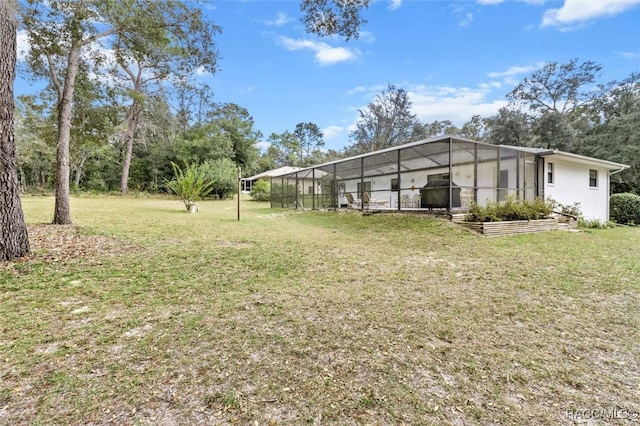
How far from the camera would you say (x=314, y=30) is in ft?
16.8

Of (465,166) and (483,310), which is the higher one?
(465,166)

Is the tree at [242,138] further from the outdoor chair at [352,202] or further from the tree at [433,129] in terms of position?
the tree at [433,129]

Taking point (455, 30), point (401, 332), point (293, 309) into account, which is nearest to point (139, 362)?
point (293, 309)

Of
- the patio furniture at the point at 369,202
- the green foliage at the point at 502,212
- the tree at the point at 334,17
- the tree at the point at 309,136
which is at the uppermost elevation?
the tree at the point at 309,136

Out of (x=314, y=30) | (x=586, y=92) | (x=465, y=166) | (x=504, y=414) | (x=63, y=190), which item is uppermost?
(x=586, y=92)

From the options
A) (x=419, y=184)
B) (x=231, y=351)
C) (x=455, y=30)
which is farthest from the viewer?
(x=419, y=184)

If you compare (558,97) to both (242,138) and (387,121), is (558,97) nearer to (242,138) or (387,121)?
(387,121)

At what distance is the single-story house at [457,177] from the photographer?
9.16 metres

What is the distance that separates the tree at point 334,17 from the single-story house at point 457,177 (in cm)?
428

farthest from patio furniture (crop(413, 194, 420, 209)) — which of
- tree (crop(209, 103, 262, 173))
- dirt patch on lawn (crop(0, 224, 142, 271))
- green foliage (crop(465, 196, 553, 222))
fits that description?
tree (crop(209, 103, 262, 173))

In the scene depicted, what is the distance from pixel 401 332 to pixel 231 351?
4.20ft

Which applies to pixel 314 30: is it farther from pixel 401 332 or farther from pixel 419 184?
pixel 419 184

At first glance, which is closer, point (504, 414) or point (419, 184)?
point (504, 414)

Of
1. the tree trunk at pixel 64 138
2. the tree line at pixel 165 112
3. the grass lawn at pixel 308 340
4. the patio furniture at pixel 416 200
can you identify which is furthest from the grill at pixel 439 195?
the tree trunk at pixel 64 138
